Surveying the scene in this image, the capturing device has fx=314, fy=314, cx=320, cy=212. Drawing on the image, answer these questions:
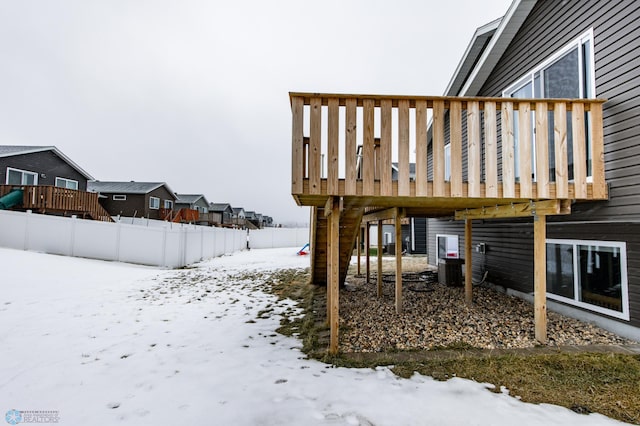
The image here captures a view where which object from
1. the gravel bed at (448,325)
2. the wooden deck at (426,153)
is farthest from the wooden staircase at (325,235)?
the wooden deck at (426,153)

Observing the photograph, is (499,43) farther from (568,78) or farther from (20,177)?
(20,177)

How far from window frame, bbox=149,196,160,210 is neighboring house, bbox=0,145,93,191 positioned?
6.54 metres

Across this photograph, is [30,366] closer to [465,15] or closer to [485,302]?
[485,302]

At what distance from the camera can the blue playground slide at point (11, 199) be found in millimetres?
12781

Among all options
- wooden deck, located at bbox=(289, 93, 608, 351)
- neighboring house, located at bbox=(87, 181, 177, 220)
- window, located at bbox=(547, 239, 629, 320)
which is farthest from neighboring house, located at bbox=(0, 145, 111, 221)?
window, located at bbox=(547, 239, 629, 320)

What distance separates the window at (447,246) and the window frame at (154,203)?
2263 centimetres

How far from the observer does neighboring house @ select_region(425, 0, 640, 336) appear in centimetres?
416

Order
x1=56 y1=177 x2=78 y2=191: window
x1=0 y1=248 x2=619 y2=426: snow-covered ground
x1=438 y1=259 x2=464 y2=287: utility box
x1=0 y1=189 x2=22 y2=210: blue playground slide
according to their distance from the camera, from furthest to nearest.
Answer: x1=56 y1=177 x2=78 y2=191: window, x1=0 y1=189 x2=22 y2=210: blue playground slide, x1=438 y1=259 x2=464 y2=287: utility box, x1=0 y1=248 x2=619 y2=426: snow-covered ground

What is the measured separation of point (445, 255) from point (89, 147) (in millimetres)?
40734

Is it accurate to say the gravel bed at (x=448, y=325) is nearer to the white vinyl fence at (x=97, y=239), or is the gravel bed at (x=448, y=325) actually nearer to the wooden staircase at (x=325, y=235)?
the wooden staircase at (x=325, y=235)

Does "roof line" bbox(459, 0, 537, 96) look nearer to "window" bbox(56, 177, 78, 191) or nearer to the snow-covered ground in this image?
the snow-covered ground

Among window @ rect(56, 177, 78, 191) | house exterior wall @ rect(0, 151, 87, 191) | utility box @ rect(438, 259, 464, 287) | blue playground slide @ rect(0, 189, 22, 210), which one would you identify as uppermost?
house exterior wall @ rect(0, 151, 87, 191)

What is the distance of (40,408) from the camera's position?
106 inches

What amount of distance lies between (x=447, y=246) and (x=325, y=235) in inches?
214
